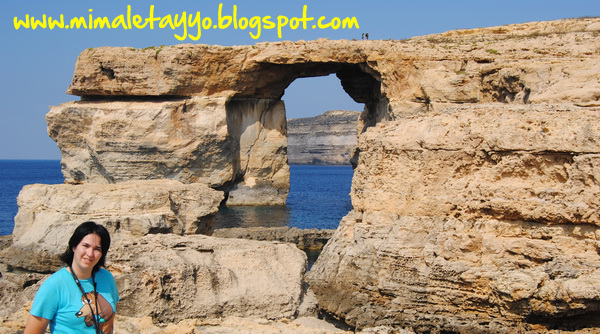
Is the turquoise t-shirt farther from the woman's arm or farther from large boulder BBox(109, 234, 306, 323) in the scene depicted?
large boulder BBox(109, 234, 306, 323)

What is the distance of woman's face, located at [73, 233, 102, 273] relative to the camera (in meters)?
5.05

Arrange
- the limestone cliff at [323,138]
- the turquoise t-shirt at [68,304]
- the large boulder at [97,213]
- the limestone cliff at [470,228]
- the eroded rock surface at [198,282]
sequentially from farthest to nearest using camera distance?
the limestone cliff at [323,138] < the large boulder at [97,213] < the limestone cliff at [470,228] < the eroded rock surface at [198,282] < the turquoise t-shirt at [68,304]

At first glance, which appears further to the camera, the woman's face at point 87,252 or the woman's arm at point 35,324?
the woman's face at point 87,252

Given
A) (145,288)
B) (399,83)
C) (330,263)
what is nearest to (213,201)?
(330,263)

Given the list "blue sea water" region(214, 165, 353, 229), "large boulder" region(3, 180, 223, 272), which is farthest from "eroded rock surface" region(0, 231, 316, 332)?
"blue sea water" region(214, 165, 353, 229)

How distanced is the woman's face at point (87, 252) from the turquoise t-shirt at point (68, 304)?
0.37 feet

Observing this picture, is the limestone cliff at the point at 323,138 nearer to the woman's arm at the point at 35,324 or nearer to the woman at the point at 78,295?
the woman at the point at 78,295

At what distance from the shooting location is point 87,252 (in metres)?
5.04

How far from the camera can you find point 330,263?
512 inches

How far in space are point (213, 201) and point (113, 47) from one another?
21.2 metres

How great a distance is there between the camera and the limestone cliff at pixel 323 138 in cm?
10119

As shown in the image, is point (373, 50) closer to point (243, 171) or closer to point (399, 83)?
point (399, 83)

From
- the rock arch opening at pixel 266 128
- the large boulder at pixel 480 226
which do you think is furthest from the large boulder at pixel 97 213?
the rock arch opening at pixel 266 128

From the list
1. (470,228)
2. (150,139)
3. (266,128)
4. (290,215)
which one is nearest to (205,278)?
(470,228)
